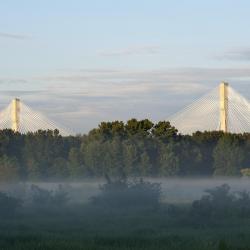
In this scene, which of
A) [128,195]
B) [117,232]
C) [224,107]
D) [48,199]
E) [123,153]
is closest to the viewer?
[117,232]

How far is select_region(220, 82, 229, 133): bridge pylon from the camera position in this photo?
66.2 m

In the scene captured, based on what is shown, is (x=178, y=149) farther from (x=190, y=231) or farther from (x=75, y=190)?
(x=190, y=231)

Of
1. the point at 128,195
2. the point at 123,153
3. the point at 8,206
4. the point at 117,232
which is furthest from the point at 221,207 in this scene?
the point at 123,153

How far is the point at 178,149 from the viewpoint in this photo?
65.1 meters

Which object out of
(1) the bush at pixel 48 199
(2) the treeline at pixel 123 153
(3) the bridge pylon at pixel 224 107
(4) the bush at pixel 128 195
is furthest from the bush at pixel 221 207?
(3) the bridge pylon at pixel 224 107

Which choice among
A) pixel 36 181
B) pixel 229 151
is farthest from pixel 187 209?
pixel 229 151

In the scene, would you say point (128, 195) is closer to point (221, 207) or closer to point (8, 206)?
point (221, 207)

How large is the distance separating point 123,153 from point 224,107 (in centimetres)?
1009

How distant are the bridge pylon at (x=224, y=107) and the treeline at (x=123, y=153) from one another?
3.33 ft

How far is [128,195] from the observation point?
3228 centimetres

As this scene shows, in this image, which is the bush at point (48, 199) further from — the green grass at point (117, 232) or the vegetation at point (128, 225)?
the green grass at point (117, 232)

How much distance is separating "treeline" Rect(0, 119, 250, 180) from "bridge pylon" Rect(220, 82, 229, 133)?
39.9 inches

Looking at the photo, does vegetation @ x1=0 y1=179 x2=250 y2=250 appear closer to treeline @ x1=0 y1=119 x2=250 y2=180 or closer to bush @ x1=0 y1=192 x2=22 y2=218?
bush @ x1=0 y1=192 x2=22 y2=218

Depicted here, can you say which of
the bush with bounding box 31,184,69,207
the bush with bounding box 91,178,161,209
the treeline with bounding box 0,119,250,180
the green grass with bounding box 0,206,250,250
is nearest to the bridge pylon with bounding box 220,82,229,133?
the treeline with bounding box 0,119,250,180
